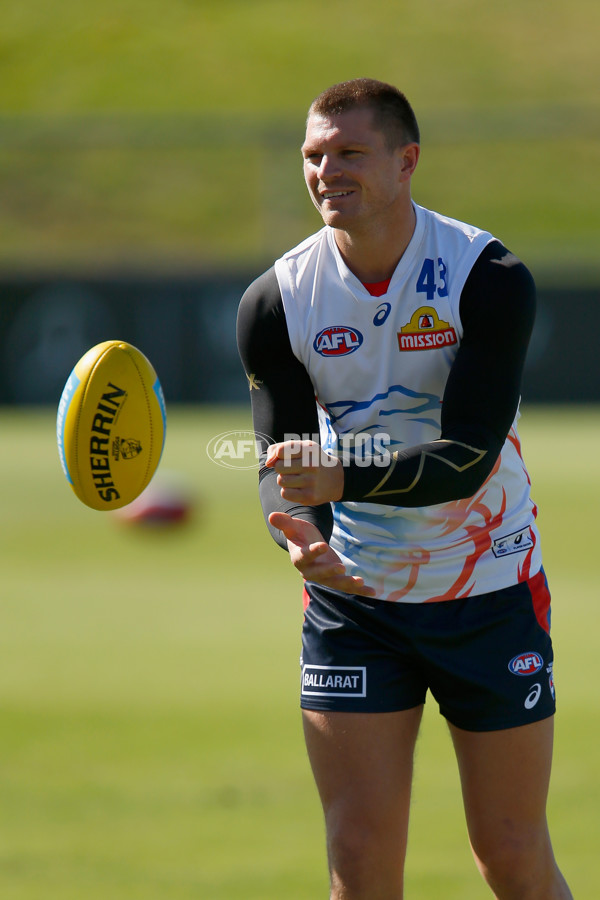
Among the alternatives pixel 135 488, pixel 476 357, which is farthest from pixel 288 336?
pixel 135 488

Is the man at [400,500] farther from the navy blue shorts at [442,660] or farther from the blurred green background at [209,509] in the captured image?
the blurred green background at [209,509]

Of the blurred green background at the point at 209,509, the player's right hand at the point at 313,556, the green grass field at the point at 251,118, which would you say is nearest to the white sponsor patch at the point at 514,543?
the player's right hand at the point at 313,556

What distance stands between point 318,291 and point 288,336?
0.16 meters

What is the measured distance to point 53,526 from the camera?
39.7 ft

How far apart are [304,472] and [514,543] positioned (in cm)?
84

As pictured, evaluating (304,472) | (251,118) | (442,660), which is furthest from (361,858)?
(251,118)

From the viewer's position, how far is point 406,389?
3.79 metres

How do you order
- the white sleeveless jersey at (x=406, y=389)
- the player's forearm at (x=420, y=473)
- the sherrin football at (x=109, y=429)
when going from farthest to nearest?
the sherrin football at (x=109, y=429) → the white sleeveless jersey at (x=406, y=389) → the player's forearm at (x=420, y=473)

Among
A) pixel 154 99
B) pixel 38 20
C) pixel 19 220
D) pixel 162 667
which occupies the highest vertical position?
pixel 38 20

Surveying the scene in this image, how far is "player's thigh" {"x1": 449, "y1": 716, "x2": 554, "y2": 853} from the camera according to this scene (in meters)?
3.73

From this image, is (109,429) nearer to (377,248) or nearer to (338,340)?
(338,340)

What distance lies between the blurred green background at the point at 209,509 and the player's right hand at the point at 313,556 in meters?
1.60

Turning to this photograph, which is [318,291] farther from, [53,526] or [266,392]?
[53,526]

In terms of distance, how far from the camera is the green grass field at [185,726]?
4.86 m
